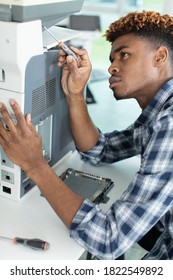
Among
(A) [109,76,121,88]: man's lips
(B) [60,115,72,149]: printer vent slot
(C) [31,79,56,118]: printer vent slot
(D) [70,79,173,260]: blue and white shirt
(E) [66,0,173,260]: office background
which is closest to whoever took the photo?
(D) [70,79,173,260]: blue and white shirt

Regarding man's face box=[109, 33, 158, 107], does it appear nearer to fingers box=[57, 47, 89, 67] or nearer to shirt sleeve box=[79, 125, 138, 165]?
fingers box=[57, 47, 89, 67]

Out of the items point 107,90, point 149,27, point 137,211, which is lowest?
point 107,90

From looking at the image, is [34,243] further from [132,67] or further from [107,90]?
[107,90]

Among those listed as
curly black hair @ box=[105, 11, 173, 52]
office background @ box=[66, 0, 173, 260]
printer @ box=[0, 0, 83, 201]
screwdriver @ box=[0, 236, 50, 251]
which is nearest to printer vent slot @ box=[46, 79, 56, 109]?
printer @ box=[0, 0, 83, 201]

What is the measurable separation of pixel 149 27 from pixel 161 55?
10 cm

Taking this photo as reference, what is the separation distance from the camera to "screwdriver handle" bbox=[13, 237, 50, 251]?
0.85m

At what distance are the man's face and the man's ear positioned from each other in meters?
0.01

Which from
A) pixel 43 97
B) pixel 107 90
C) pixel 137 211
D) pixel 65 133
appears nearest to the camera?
pixel 137 211

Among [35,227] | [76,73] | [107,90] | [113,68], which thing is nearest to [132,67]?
[113,68]

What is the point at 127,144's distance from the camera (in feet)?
4.28

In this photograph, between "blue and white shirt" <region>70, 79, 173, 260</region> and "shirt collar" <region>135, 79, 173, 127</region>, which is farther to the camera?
"shirt collar" <region>135, 79, 173, 127</region>

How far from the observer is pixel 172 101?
0.99 m

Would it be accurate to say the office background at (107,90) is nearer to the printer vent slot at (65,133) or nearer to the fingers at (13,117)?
the printer vent slot at (65,133)

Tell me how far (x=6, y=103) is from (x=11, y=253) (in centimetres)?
39
